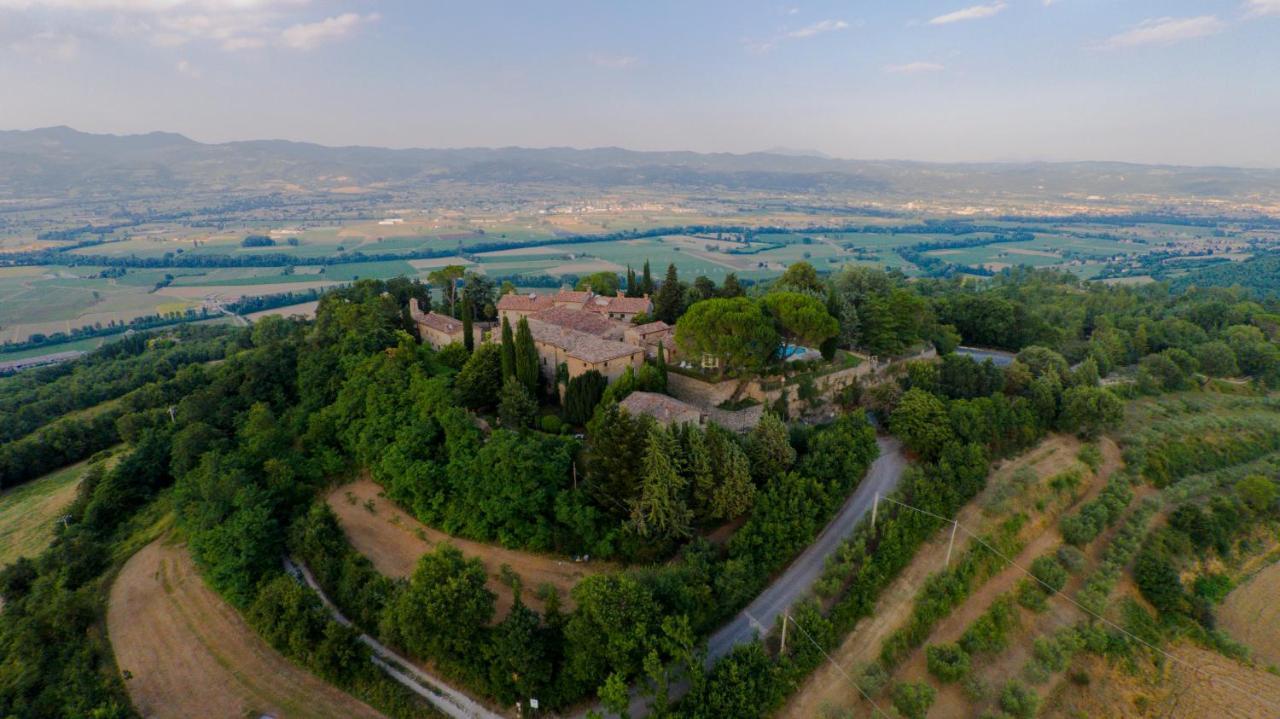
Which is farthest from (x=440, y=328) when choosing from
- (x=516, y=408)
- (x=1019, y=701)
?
(x=1019, y=701)

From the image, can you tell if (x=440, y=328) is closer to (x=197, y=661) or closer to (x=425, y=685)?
(x=197, y=661)

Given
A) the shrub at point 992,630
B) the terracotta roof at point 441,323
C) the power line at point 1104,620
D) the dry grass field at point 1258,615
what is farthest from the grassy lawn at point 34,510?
the dry grass field at point 1258,615

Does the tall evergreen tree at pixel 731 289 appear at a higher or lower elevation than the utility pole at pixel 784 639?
higher

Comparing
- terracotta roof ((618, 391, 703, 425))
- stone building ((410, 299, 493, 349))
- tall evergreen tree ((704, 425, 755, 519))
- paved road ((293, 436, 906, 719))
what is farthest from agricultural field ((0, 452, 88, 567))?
tall evergreen tree ((704, 425, 755, 519))

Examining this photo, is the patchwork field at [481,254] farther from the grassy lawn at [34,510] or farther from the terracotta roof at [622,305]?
the terracotta roof at [622,305]

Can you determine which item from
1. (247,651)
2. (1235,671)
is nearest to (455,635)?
(247,651)

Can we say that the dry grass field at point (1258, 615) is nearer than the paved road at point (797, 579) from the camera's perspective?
No

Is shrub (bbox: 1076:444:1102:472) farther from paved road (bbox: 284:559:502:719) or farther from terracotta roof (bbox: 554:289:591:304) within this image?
paved road (bbox: 284:559:502:719)
